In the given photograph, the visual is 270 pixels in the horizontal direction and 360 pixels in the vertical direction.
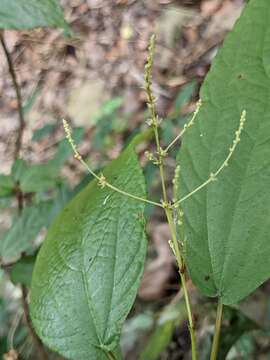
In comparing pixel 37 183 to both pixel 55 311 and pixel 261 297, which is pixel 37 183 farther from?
pixel 261 297

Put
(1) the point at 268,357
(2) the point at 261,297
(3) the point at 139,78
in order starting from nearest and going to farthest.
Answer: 1. (1) the point at 268,357
2. (2) the point at 261,297
3. (3) the point at 139,78

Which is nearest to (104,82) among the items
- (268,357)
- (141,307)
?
(141,307)

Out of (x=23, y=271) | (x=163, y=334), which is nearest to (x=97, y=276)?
(x=23, y=271)

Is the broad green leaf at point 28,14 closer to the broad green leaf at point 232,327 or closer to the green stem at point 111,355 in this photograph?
the green stem at point 111,355

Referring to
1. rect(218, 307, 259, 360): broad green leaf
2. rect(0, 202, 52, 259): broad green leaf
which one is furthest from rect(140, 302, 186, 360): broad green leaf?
rect(0, 202, 52, 259): broad green leaf

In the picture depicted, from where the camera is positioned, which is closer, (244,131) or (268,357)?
(244,131)

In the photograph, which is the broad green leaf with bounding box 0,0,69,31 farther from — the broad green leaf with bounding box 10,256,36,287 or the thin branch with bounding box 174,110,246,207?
the broad green leaf with bounding box 10,256,36,287

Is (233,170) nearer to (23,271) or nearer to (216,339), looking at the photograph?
(216,339)
